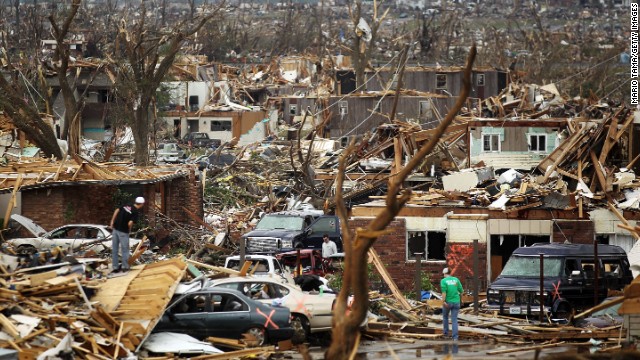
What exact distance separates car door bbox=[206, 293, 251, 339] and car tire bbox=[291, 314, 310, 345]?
3.27 ft

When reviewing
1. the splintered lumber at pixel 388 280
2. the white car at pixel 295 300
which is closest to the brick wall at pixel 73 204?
the splintered lumber at pixel 388 280

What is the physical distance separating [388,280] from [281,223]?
6.48 m

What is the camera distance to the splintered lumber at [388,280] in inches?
1038

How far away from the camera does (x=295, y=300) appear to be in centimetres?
2139

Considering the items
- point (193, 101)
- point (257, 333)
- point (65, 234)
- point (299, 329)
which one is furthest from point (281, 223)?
point (193, 101)

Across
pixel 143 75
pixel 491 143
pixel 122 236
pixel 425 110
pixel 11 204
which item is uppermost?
pixel 143 75

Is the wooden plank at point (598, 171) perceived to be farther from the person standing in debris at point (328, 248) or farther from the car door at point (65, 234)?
the car door at point (65, 234)

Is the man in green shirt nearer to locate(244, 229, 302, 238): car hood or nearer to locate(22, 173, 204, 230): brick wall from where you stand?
locate(244, 229, 302, 238): car hood

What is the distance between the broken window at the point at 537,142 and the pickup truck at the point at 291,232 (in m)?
10.3

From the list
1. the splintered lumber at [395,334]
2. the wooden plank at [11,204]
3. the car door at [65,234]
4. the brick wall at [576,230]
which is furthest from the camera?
the brick wall at [576,230]

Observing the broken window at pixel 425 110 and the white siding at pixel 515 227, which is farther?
the broken window at pixel 425 110

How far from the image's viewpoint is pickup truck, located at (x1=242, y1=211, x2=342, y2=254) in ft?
Result: 106

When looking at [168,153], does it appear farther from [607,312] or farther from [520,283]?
[607,312]

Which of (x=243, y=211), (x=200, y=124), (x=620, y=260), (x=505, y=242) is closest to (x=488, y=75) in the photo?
(x=200, y=124)
